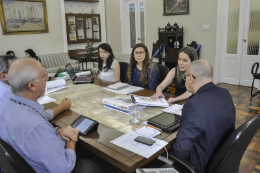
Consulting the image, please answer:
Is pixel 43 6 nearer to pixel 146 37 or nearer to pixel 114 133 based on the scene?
pixel 146 37

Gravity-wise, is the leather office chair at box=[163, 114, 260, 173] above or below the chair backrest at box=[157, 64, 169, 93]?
Answer: below

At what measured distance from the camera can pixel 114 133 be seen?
157cm

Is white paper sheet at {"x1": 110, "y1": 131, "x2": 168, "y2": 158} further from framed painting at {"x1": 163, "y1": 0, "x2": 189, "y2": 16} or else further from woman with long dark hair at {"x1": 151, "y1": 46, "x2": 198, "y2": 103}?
framed painting at {"x1": 163, "y1": 0, "x2": 189, "y2": 16}

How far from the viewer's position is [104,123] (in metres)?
1.76

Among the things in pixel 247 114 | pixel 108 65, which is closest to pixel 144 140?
pixel 108 65

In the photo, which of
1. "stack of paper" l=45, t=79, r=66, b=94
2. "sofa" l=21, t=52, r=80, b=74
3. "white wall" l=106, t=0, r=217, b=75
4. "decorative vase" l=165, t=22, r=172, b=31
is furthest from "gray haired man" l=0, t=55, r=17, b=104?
"white wall" l=106, t=0, r=217, b=75

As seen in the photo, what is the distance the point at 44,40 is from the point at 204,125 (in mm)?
6901

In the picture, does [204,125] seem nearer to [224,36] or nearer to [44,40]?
[224,36]

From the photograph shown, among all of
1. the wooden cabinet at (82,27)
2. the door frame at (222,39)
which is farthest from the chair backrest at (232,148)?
the wooden cabinet at (82,27)

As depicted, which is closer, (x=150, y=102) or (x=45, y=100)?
(x=150, y=102)

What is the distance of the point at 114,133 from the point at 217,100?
750mm

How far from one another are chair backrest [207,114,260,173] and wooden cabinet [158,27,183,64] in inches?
189

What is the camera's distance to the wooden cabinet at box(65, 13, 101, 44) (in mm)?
7715

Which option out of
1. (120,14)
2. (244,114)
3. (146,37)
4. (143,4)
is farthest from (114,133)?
(120,14)
